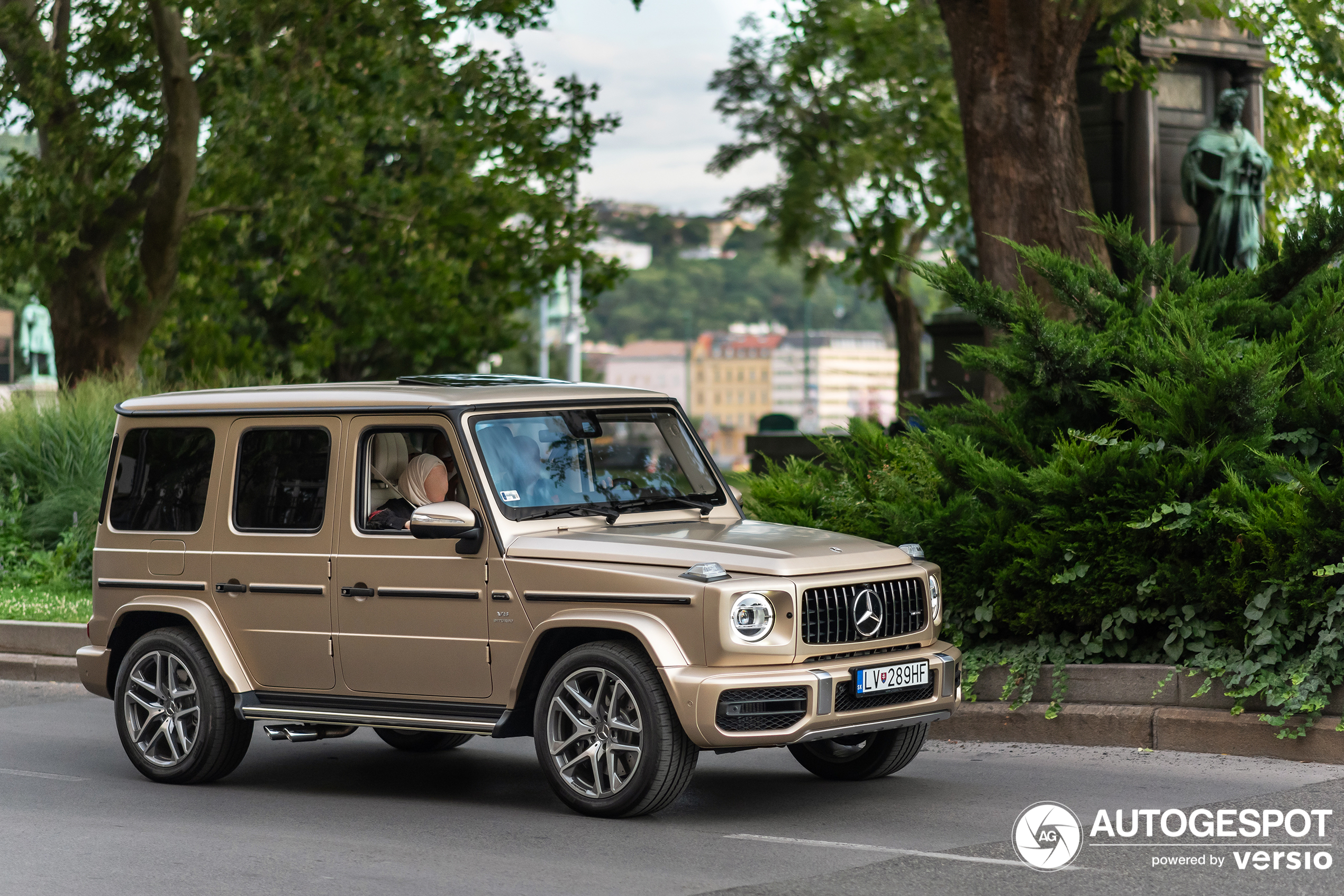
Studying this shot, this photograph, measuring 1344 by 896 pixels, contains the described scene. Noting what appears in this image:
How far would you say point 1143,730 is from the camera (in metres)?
8.62

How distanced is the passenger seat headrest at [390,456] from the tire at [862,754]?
Result: 223 centimetres

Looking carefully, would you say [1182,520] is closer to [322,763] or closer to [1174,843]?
[1174,843]

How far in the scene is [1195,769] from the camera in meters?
8.05

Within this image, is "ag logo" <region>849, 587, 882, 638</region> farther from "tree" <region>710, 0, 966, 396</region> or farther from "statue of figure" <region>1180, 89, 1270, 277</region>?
"tree" <region>710, 0, 966, 396</region>

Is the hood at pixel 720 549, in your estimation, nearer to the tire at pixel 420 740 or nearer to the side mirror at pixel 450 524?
the side mirror at pixel 450 524

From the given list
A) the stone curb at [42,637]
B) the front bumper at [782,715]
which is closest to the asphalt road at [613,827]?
the front bumper at [782,715]

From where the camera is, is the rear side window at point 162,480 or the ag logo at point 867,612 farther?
the rear side window at point 162,480

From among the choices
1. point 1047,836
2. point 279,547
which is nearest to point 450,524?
point 279,547

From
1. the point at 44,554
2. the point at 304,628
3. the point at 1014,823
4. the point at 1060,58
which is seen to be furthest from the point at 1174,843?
the point at 44,554

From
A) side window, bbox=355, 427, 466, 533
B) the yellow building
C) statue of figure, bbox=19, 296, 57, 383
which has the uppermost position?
statue of figure, bbox=19, 296, 57, 383

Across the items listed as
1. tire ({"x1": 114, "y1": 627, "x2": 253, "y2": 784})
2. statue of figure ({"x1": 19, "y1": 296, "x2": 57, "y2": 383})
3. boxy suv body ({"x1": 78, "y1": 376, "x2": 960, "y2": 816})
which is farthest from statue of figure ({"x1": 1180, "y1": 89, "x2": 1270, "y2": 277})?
statue of figure ({"x1": 19, "y1": 296, "x2": 57, "y2": 383})

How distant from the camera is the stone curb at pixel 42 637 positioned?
13.2m

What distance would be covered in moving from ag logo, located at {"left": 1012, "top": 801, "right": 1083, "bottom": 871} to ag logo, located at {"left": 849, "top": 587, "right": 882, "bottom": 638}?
0.96 meters

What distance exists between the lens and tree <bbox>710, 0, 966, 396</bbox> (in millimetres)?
37000
